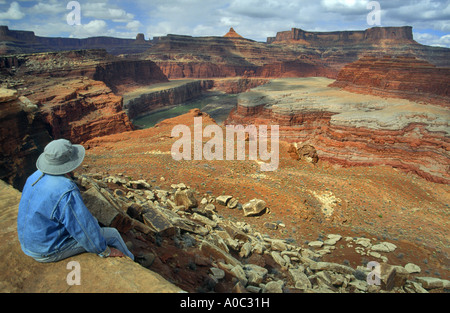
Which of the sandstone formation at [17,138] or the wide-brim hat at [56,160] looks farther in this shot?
the sandstone formation at [17,138]

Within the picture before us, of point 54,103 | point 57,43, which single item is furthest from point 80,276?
point 57,43

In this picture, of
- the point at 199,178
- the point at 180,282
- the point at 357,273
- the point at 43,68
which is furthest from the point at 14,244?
the point at 43,68

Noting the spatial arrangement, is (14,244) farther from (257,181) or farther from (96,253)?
(257,181)

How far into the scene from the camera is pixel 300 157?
53.1 feet

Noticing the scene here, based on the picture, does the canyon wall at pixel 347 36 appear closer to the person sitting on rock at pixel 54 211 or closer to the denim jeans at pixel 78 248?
the denim jeans at pixel 78 248

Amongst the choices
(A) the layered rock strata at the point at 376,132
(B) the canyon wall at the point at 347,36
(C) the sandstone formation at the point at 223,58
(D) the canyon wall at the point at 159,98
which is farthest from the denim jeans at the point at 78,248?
(B) the canyon wall at the point at 347,36

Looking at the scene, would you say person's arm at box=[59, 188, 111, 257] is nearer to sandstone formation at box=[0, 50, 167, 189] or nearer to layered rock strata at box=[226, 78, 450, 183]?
sandstone formation at box=[0, 50, 167, 189]

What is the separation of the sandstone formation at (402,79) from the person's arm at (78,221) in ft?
97.7

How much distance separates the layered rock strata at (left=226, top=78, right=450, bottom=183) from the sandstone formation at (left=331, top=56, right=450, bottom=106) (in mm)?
1941

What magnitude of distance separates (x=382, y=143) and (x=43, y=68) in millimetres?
39672

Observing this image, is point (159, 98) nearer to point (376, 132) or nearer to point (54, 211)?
point (376, 132)

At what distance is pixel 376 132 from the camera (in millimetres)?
18391

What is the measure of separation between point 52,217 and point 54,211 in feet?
0.23

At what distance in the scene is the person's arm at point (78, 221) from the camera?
8.77 ft
